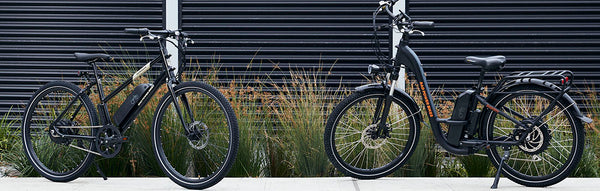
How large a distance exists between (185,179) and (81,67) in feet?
10.7

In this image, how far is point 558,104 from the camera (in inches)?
179

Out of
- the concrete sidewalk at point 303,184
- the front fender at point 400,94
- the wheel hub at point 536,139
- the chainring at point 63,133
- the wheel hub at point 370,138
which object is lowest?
the concrete sidewalk at point 303,184

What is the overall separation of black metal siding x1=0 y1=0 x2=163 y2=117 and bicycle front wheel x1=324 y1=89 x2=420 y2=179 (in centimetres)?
291

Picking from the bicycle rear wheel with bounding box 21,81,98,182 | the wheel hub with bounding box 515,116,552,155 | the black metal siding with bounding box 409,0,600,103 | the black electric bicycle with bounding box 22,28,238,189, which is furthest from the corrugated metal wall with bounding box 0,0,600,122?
the wheel hub with bounding box 515,116,552,155

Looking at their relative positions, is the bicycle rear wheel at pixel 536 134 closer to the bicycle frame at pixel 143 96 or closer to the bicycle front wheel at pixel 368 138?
the bicycle front wheel at pixel 368 138

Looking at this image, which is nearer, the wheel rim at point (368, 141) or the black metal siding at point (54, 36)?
the wheel rim at point (368, 141)

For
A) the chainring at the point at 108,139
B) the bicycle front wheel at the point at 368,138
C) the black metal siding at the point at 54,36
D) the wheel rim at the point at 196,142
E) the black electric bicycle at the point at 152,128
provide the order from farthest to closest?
1. the black metal siding at the point at 54,36
2. the wheel rim at the point at 196,142
3. the bicycle front wheel at the point at 368,138
4. the chainring at the point at 108,139
5. the black electric bicycle at the point at 152,128

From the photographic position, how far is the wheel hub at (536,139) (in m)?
4.54

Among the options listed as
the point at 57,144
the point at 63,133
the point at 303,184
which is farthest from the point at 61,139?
the point at 303,184

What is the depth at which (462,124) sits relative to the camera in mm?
4734

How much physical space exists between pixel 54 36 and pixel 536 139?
4.90m

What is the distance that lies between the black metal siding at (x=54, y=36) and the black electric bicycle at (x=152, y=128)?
5.75 feet

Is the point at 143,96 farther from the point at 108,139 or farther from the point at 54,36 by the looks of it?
the point at 54,36

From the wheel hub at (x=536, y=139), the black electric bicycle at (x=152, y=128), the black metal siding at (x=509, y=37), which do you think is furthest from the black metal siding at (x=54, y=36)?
the wheel hub at (x=536, y=139)
